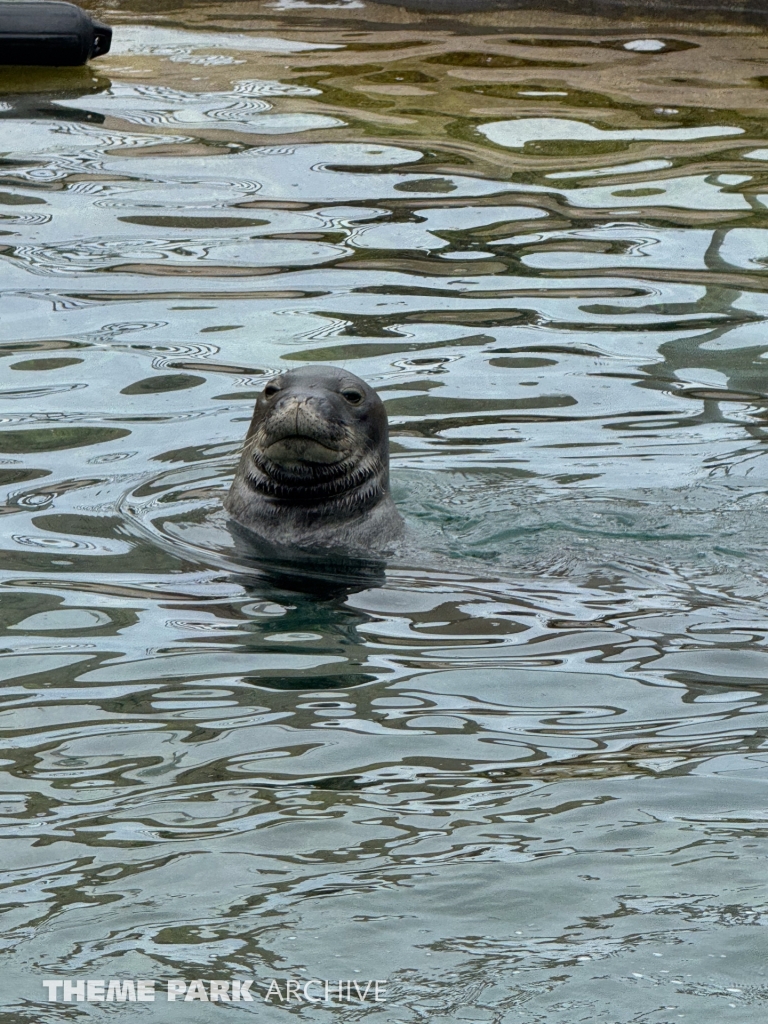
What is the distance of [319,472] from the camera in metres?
7.65

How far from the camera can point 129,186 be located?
13.1m

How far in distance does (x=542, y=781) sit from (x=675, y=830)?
522 millimetres

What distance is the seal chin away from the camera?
7.44 m

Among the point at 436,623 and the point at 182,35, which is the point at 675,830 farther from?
the point at 182,35

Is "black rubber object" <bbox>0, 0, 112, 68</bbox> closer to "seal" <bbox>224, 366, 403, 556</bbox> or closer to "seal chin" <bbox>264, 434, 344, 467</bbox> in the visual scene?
"seal" <bbox>224, 366, 403, 556</bbox>

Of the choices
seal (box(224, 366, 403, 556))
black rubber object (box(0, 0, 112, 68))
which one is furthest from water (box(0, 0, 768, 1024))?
black rubber object (box(0, 0, 112, 68))

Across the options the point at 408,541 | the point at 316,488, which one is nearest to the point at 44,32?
the point at 316,488

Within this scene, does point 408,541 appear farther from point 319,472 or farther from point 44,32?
point 44,32

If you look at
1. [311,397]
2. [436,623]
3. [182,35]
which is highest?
[182,35]

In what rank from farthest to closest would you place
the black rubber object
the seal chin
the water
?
the black rubber object
the seal chin
the water

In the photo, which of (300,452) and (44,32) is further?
(44,32)

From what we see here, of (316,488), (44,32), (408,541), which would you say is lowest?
(408,541)

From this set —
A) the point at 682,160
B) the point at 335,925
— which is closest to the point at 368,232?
the point at 682,160

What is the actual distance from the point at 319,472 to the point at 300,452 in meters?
0.21
